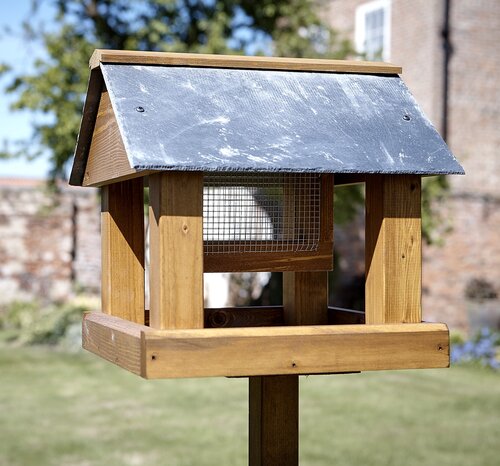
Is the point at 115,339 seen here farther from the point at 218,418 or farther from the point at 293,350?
the point at 218,418

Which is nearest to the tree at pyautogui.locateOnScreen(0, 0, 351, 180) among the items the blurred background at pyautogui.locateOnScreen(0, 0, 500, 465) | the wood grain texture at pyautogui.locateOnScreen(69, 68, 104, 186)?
the blurred background at pyautogui.locateOnScreen(0, 0, 500, 465)

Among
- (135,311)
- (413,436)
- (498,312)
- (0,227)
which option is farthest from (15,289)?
(135,311)

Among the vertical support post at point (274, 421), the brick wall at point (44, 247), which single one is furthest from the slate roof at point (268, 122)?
the brick wall at point (44, 247)

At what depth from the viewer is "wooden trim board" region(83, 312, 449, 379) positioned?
226 centimetres

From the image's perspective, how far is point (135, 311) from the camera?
2.90 meters

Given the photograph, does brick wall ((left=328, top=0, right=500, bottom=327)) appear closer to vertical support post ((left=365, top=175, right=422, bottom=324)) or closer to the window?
the window

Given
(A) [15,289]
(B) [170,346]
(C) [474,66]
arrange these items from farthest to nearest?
Result: 1. (A) [15,289]
2. (C) [474,66]
3. (B) [170,346]

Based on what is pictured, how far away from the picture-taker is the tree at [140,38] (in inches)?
443

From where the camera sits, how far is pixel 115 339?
2555 millimetres

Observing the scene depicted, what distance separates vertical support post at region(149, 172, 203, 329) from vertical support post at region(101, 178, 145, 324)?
52 centimetres

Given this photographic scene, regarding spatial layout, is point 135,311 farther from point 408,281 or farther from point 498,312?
point 498,312

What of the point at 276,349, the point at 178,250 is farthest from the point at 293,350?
the point at 178,250

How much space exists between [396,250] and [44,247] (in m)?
Result: 12.8

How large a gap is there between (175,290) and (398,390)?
7098 millimetres
